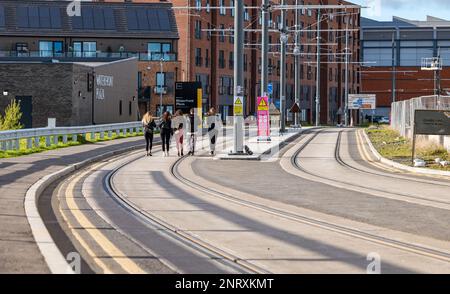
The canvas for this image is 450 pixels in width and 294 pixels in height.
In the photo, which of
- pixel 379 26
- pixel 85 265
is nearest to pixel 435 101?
pixel 85 265

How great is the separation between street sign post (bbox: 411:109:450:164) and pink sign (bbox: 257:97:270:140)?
34.8ft

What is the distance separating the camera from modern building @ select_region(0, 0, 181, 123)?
80.7 metres

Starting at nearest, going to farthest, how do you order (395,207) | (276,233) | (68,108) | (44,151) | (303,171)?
(276,233), (395,207), (303,171), (44,151), (68,108)

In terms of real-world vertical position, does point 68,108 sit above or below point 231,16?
below

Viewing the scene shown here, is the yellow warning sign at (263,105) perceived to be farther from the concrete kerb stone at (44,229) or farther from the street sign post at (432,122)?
the concrete kerb stone at (44,229)

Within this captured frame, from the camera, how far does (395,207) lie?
1592 centimetres

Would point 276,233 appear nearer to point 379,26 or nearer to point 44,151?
point 44,151

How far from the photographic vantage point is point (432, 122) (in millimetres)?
26938

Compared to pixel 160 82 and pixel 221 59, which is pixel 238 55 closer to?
pixel 160 82

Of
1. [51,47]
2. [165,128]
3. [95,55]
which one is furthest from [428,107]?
[51,47]

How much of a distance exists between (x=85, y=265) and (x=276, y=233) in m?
3.88

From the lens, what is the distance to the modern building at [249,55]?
291 ft

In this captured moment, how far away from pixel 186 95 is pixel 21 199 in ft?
151
